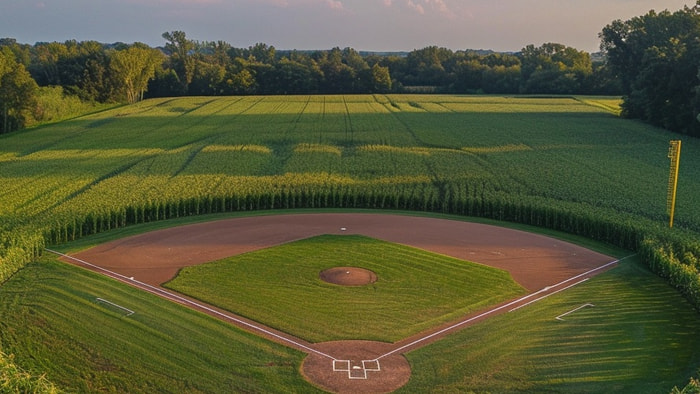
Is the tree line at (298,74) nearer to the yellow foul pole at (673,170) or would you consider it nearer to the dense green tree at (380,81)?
the dense green tree at (380,81)

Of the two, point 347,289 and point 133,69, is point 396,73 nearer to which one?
point 133,69

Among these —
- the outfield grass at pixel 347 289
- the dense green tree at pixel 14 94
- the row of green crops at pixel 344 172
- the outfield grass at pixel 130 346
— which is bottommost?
the outfield grass at pixel 130 346

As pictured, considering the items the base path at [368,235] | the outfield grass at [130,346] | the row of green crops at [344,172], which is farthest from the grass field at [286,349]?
the row of green crops at [344,172]

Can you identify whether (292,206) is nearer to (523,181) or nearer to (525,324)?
(523,181)

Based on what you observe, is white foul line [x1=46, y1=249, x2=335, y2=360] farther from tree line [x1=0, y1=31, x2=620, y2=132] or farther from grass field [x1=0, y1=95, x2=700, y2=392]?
tree line [x1=0, y1=31, x2=620, y2=132]

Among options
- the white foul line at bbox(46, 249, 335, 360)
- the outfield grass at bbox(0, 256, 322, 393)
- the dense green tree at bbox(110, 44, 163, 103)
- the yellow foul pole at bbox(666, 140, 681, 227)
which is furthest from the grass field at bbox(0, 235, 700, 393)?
the dense green tree at bbox(110, 44, 163, 103)

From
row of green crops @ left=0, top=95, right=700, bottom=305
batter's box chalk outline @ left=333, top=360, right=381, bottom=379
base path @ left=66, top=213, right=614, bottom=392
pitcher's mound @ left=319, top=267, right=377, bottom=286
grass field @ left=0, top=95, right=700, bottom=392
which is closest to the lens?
batter's box chalk outline @ left=333, top=360, right=381, bottom=379

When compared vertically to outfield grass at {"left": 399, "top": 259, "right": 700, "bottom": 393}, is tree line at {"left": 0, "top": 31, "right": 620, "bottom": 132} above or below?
above

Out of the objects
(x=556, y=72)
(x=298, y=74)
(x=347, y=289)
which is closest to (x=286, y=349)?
(x=347, y=289)
